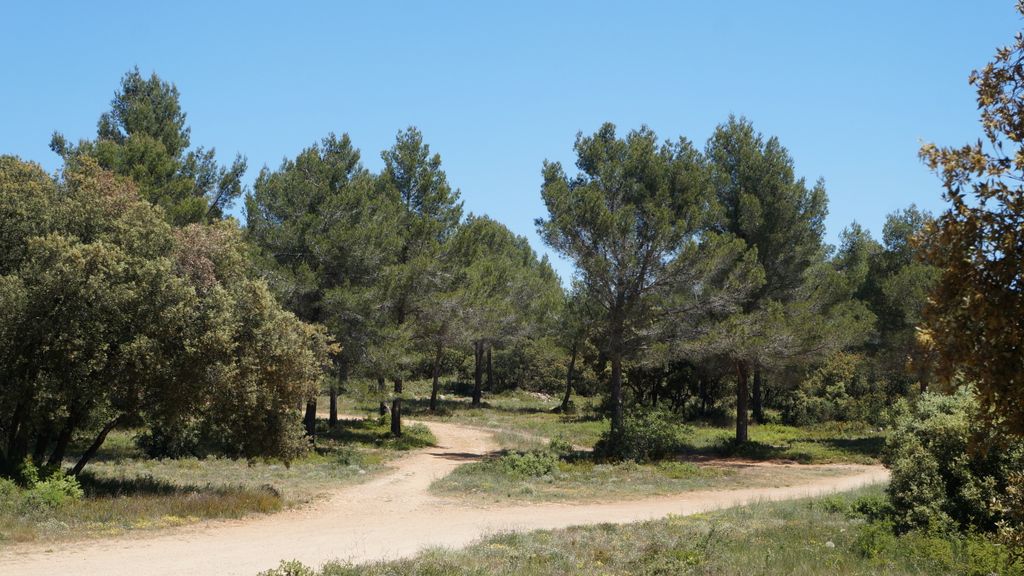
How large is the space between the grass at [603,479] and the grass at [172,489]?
346cm

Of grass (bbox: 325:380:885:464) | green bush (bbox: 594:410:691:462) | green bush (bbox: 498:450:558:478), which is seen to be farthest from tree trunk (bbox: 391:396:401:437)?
green bush (bbox: 594:410:691:462)

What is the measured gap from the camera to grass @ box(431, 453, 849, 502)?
19.5 m

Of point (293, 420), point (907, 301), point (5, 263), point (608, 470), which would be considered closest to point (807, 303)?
point (907, 301)

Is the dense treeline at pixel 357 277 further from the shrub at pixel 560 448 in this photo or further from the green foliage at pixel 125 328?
the shrub at pixel 560 448

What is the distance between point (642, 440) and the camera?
25.5 meters

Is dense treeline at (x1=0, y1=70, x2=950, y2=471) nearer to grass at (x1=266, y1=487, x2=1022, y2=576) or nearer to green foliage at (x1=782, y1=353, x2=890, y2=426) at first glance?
green foliage at (x1=782, y1=353, x2=890, y2=426)

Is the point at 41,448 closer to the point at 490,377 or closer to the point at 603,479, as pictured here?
the point at 603,479

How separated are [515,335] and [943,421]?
3185 centimetres

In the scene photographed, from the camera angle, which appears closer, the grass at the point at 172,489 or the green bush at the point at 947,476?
the green bush at the point at 947,476

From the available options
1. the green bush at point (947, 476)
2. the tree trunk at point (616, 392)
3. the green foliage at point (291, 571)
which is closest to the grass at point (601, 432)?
the tree trunk at point (616, 392)

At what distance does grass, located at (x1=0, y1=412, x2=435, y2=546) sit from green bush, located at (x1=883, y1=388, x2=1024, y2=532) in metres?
11.6

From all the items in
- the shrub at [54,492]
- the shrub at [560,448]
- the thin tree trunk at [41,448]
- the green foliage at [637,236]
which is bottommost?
the shrub at [560,448]

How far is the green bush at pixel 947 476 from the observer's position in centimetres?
1153

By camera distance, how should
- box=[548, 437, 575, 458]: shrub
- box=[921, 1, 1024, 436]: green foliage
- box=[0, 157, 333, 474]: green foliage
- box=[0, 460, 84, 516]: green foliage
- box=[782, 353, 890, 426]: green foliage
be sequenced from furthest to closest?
box=[782, 353, 890, 426]: green foliage
box=[548, 437, 575, 458]: shrub
box=[0, 157, 333, 474]: green foliage
box=[0, 460, 84, 516]: green foliage
box=[921, 1, 1024, 436]: green foliage
